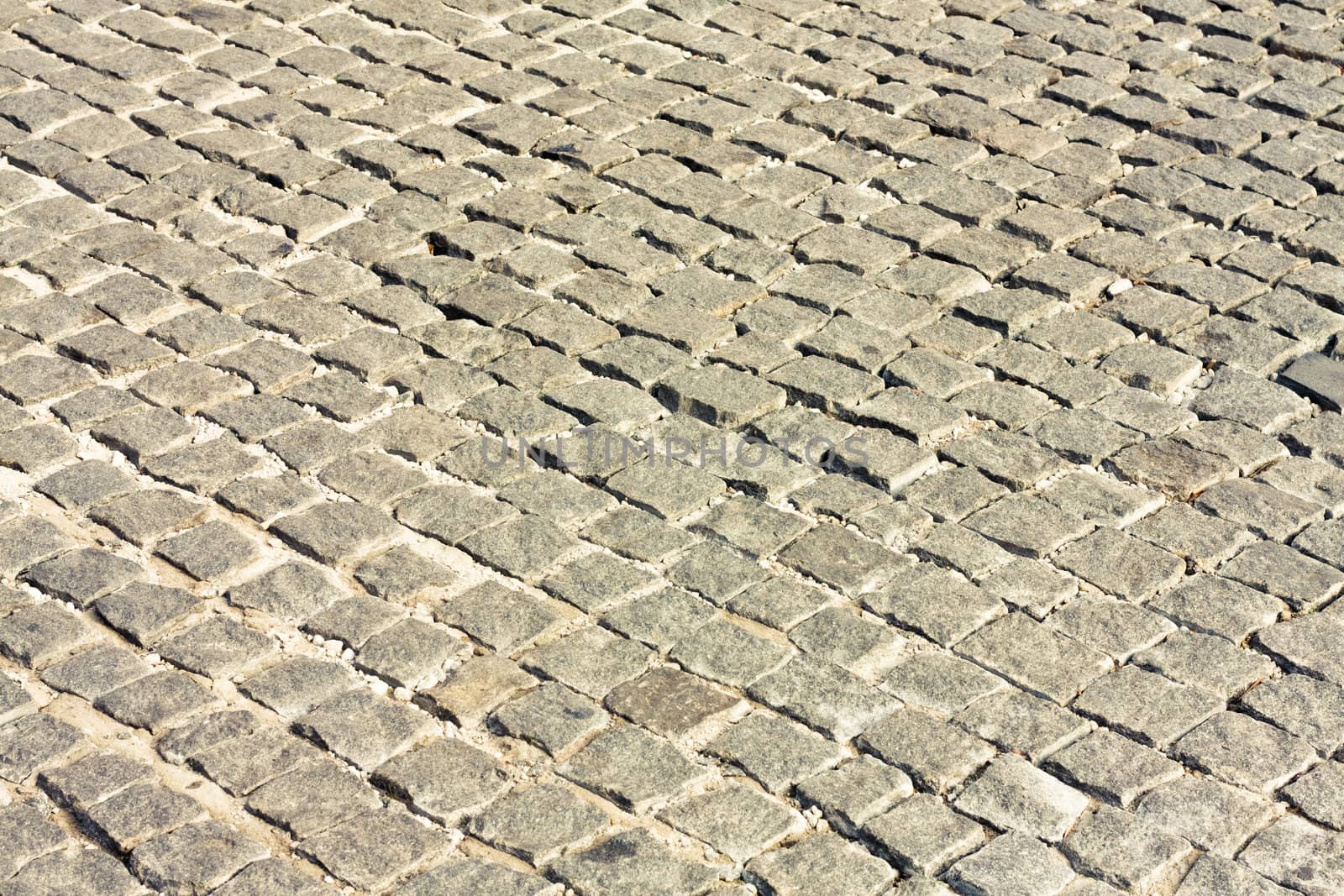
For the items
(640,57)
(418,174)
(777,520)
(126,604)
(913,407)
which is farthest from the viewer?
(640,57)

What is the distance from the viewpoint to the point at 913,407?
438 cm

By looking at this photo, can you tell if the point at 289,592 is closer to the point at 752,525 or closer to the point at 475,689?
the point at 475,689

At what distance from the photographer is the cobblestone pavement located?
125 inches

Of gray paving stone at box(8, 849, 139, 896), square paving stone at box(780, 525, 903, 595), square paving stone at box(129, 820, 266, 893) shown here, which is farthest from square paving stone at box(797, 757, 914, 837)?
gray paving stone at box(8, 849, 139, 896)

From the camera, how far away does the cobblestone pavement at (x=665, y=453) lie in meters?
3.19

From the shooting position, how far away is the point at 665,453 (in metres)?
4.21

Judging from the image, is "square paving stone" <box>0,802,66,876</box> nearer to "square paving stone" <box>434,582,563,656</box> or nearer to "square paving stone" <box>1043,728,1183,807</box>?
"square paving stone" <box>434,582,563,656</box>

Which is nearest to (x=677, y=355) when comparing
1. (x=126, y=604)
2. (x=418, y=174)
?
(x=418, y=174)

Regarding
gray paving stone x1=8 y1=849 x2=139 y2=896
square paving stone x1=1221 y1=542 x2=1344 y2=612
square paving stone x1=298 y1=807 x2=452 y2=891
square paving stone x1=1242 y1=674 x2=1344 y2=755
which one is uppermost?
square paving stone x1=1221 y1=542 x2=1344 y2=612

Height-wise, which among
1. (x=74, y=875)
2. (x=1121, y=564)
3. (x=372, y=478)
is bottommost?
(x=74, y=875)

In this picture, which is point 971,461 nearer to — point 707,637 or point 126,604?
point 707,637

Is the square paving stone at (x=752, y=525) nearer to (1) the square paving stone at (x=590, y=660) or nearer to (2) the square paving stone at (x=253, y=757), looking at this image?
(1) the square paving stone at (x=590, y=660)

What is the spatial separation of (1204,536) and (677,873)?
173 cm

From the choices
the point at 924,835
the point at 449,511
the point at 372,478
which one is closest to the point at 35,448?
the point at 372,478
